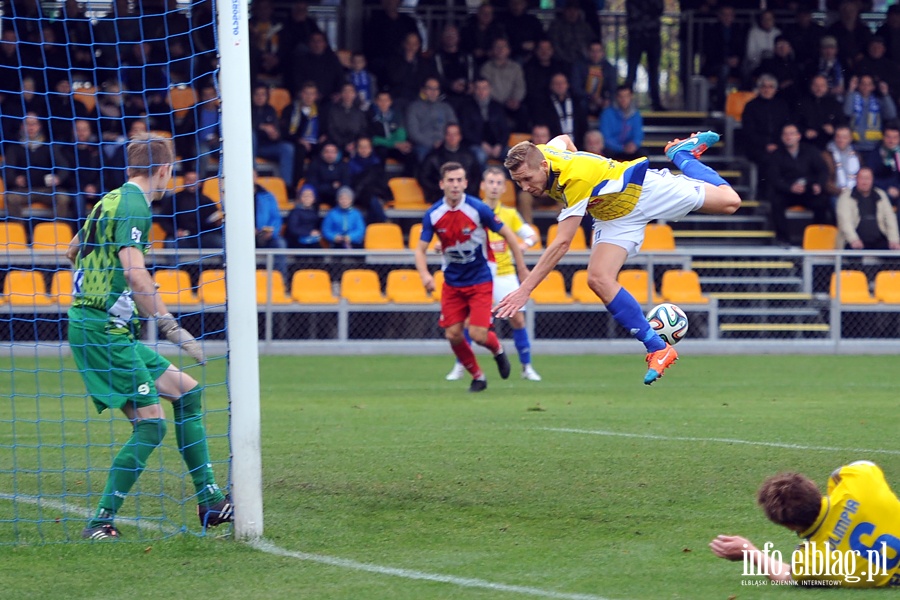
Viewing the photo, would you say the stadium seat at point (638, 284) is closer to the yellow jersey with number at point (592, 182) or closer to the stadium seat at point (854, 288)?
the stadium seat at point (854, 288)

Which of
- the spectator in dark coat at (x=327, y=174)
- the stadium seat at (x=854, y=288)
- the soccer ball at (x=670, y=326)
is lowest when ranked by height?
the stadium seat at (x=854, y=288)

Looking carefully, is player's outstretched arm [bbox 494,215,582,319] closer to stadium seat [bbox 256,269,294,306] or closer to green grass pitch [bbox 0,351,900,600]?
green grass pitch [bbox 0,351,900,600]

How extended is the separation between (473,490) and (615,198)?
2173 millimetres

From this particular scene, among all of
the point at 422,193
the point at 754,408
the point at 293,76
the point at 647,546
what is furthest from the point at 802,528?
the point at 293,76

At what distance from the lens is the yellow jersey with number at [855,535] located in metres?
4.64

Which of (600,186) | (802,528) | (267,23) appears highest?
(267,23)

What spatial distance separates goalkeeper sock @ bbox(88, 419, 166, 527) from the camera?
230 inches

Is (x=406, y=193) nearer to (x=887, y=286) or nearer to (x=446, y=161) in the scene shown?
(x=446, y=161)

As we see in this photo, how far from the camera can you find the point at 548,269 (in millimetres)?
7527

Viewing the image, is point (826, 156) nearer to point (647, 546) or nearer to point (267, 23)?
point (267, 23)

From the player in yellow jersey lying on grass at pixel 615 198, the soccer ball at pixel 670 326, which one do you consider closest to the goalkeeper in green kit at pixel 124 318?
the player in yellow jersey lying on grass at pixel 615 198

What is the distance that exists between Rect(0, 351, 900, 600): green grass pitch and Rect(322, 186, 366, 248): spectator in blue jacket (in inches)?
187

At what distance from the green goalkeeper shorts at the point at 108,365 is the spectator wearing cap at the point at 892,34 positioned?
18.7 meters

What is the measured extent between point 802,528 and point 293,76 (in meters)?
15.6
